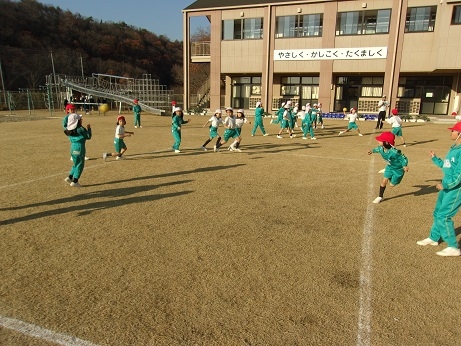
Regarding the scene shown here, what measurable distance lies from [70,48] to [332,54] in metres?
51.5

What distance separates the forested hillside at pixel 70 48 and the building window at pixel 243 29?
2547 cm

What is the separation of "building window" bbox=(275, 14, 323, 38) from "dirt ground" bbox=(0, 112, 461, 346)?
75.8 ft

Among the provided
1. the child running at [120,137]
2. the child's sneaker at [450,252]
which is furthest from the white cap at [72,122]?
the child's sneaker at [450,252]

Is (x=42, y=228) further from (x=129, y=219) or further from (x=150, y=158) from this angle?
(x=150, y=158)

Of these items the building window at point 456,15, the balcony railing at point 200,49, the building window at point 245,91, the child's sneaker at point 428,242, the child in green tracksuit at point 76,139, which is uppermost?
the building window at point 456,15

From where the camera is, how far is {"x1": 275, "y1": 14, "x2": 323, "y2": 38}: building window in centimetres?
2784

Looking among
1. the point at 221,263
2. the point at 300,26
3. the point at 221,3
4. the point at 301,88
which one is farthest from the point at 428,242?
the point at 221,3

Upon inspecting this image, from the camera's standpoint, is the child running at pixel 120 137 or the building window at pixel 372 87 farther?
the building window at pixel 372 87

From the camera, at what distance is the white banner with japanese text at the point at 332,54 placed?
86.4ft

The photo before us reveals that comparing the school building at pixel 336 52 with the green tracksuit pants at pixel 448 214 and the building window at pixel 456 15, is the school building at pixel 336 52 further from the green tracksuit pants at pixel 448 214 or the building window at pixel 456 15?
the green tracksuit pants at pixel 448 214

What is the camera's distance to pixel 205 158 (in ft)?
A: 35.5

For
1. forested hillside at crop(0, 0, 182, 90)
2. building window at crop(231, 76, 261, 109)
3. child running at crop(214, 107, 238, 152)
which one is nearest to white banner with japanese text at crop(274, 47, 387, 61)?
building window at crop(231, 76, 261, 109)

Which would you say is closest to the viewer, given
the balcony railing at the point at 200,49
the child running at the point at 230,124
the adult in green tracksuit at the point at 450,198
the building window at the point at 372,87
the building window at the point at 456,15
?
the adult in green tracksuit at the point at 450,198

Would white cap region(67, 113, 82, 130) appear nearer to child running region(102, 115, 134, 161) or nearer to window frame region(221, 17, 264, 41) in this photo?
child running region(102, 115, 134, 161)
